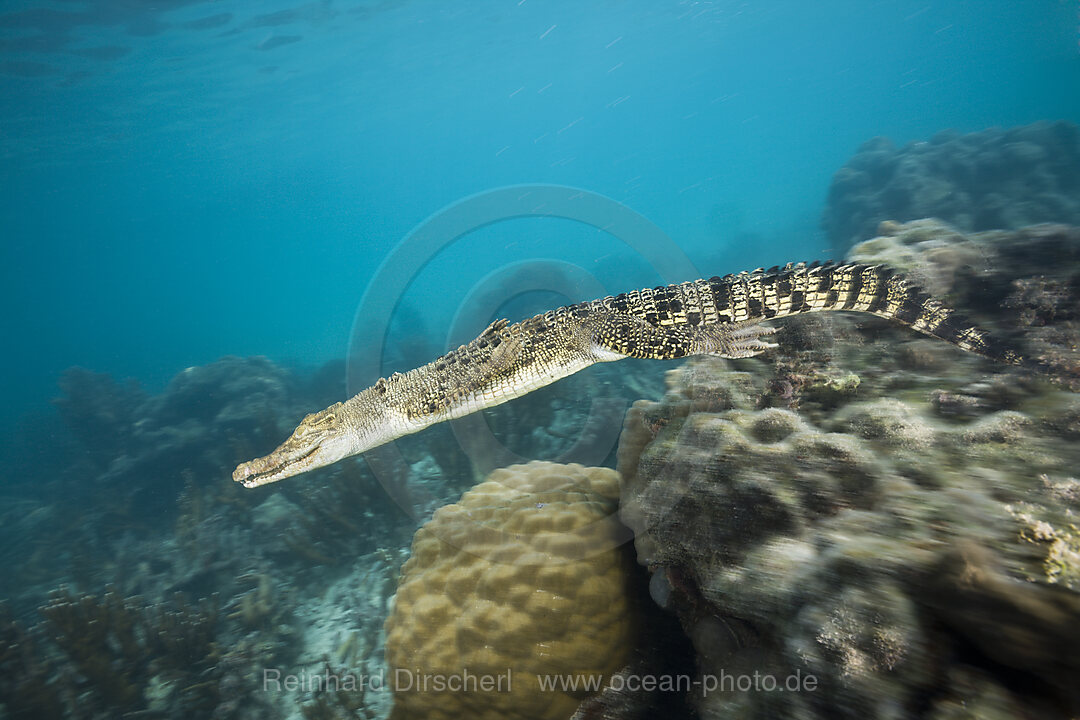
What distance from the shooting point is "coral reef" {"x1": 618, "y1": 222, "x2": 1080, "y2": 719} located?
134cm

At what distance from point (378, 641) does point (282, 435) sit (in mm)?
8485

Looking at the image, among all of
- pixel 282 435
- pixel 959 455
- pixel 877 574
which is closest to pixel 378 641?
pixel 877 574

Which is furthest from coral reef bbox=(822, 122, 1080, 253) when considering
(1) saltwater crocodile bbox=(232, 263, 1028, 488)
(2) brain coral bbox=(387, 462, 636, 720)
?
(2) brain coral bbox=(387, 462, 636, 720)

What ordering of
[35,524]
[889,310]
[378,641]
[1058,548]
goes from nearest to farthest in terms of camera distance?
[1058,548], [889,310], [378,641], [35,524]

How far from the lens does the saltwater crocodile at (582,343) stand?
148 inches

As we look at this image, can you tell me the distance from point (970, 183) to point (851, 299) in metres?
17.8

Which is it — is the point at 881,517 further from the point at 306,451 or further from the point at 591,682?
the point at 306,451

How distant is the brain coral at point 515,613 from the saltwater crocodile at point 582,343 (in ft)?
5.69

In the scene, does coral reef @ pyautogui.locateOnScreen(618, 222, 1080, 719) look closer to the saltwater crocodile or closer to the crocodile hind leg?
the crocodile hind leg

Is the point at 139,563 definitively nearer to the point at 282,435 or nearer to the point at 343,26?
the point at 282,435

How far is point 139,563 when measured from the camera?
24.0ft

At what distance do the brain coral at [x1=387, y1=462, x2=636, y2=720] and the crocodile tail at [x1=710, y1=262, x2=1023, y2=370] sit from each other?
249 cm

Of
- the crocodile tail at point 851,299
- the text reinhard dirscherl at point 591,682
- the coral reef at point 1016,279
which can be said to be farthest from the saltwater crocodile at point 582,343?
the text reinhard dirscherl at point 591,682

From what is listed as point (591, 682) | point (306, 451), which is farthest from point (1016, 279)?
point (306, 451)
